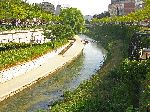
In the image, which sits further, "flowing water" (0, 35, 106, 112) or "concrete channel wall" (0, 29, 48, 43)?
"concrete channel wall" (0, 29, 48, 43)

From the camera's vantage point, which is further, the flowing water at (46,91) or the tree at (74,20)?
the tree at (74,20)

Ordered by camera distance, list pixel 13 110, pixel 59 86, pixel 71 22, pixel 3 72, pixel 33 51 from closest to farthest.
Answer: pixel 13 110, pixel 3 72, pixel 59 86, pixel 33 51, pixel 71 22

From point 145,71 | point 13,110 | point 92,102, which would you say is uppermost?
point 145,71

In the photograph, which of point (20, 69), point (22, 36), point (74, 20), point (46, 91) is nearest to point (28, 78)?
point (20, 69)

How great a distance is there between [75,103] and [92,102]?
156 cm

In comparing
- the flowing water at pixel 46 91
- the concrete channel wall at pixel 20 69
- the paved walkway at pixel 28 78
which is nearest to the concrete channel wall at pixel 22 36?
the paved walkway at pixel 28 78

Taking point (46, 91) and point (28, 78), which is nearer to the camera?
point (46, 91)

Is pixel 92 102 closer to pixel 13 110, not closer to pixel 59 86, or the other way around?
pixel 13 110

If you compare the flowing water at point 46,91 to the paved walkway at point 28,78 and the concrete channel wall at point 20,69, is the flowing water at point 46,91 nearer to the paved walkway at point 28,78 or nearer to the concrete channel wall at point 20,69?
the paved walkway at point 28,78

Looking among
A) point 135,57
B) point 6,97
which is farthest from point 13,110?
point 135,57

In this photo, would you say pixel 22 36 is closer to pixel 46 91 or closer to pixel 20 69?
pixel 20 69

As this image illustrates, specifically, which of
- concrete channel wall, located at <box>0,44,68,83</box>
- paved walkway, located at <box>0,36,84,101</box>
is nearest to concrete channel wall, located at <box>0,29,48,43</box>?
paved walkway, located at <box>0,36,84,101</box>

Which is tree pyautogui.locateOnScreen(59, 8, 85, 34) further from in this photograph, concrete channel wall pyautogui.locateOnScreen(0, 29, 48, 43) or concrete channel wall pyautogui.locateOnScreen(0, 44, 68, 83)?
concrete channel wall pyautogui.locateOnScreen(0, 44, 68, 83)

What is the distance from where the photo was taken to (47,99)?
34000mm
